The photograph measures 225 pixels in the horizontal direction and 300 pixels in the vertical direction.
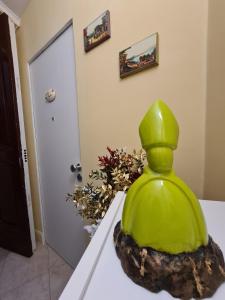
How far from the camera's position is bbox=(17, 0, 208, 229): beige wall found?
720 mm

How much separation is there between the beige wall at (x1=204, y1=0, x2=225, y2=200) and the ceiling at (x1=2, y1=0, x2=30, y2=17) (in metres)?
1.58

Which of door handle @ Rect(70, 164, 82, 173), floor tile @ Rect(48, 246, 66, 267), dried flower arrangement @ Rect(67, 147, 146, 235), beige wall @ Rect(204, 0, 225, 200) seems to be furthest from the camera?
floor tile @ Rect(48, 246, 66, 267)

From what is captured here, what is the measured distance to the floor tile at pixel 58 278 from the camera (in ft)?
4.47

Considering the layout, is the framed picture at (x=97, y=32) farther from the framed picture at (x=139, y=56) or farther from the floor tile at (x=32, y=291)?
the floor tile at (x=32, y=291)

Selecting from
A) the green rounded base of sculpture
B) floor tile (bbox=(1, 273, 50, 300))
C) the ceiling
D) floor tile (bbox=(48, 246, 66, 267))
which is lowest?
floor tile (bbox=(48, 246, 66, 267))

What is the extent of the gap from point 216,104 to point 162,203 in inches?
20.1

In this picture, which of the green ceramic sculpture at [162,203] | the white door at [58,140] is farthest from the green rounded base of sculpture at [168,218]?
the white door at [58,140]

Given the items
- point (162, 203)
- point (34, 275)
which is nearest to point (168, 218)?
point (162, 203)

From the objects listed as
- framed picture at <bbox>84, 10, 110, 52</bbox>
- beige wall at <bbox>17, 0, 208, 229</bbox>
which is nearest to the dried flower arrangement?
beige wall at <bbox>17, 0, 208, 229</bbox>

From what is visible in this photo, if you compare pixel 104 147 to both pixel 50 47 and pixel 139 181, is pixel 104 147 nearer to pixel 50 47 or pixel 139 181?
pixel 139 181

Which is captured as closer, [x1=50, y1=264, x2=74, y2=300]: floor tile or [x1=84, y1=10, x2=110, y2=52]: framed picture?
[x1=84, y1=10, x2=110, y2=52]: framed picture

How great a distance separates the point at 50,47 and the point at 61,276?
1.86 metres

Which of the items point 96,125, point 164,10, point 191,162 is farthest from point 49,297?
point 164,10

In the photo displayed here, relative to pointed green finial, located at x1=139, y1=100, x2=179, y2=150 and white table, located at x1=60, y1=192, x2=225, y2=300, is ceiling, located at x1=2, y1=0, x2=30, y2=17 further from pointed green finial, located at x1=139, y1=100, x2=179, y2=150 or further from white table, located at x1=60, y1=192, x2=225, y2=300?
white table, located at x1=60, y1=192, x2=225, y2=300
